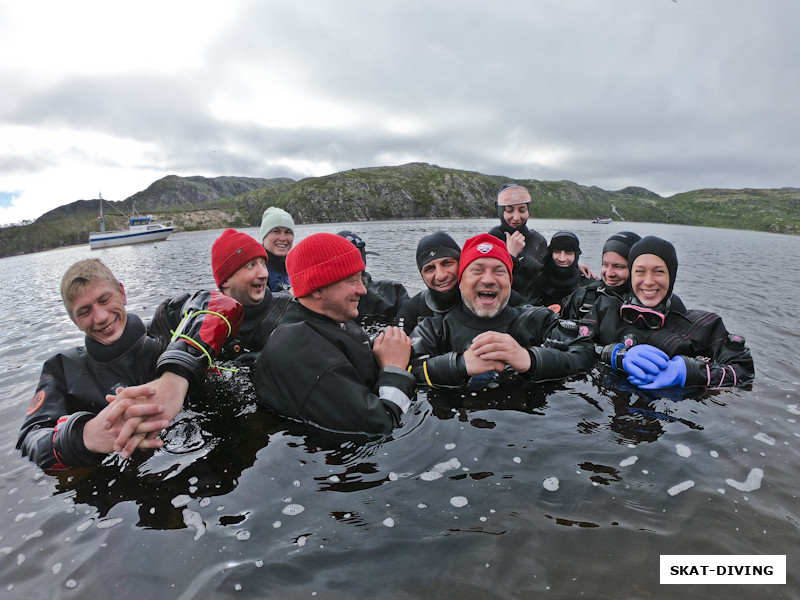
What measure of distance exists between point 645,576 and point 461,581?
1.46m

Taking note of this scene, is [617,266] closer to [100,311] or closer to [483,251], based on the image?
[483,251]

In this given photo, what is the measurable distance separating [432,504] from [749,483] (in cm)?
346

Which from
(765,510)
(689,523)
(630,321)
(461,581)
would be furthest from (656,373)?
(461,581)

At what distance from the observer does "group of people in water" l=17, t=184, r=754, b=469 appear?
14.2 feet

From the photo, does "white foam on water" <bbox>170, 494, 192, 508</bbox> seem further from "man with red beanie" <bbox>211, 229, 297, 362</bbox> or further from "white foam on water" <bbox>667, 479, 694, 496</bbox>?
"white foam on water" <bbox>667, 479, 694, 496</bbox>

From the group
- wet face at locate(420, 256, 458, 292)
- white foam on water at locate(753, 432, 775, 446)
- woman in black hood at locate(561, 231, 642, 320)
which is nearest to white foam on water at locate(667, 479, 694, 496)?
white foam on water at locate(753, 432, 775, 446)

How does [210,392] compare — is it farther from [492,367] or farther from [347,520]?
[492,367]

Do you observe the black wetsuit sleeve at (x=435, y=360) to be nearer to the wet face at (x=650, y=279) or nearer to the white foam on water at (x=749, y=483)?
the white foam on water at (x=749, y=483)

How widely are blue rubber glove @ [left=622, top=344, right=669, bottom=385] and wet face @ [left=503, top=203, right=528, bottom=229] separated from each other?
5.55 metres

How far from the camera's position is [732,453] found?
4672 mm

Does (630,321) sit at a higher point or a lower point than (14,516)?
higher

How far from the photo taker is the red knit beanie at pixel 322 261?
4.64 meters

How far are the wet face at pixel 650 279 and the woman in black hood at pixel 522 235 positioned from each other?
385cm

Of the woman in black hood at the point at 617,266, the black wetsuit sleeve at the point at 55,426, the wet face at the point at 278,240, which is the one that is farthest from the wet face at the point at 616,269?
the black wetsuit sleeve at the point at 55,426
